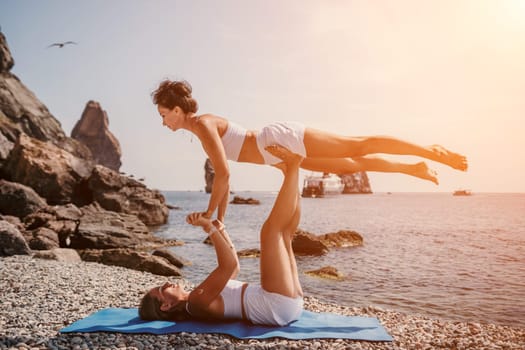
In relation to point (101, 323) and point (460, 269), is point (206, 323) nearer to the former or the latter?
point (101, 323)

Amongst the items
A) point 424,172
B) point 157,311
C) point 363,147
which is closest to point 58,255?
point 157,311

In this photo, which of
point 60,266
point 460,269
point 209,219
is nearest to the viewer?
point 209,219

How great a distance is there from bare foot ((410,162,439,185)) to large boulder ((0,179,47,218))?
69.5 feet

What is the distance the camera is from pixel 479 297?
1184 cm

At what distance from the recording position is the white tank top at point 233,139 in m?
5.45

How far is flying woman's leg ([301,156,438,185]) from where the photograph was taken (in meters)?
5.82

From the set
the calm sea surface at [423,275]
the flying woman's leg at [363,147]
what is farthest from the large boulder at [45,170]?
the flying woman's leg at [363,147]

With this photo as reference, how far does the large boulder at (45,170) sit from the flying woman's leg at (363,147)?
25.6 metres

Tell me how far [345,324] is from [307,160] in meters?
2.24

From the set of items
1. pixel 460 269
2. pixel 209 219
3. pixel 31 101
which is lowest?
pixel 460 269

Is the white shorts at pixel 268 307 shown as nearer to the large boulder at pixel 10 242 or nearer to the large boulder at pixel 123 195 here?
the large boulder at pixel 10 242

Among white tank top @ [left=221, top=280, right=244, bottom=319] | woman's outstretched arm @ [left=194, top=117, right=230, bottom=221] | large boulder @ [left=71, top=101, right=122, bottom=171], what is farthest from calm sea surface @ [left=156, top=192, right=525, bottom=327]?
large boulder @ [left=71, top=101, right=122, bottom=171]

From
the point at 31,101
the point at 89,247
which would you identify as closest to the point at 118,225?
the point at 89,247

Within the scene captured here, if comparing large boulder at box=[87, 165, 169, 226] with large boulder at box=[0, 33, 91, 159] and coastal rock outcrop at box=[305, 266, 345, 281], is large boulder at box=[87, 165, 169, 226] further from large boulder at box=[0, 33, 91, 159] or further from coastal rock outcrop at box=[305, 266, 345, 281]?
coastal rock outcrop at box=[305, 266, 345, 281]
